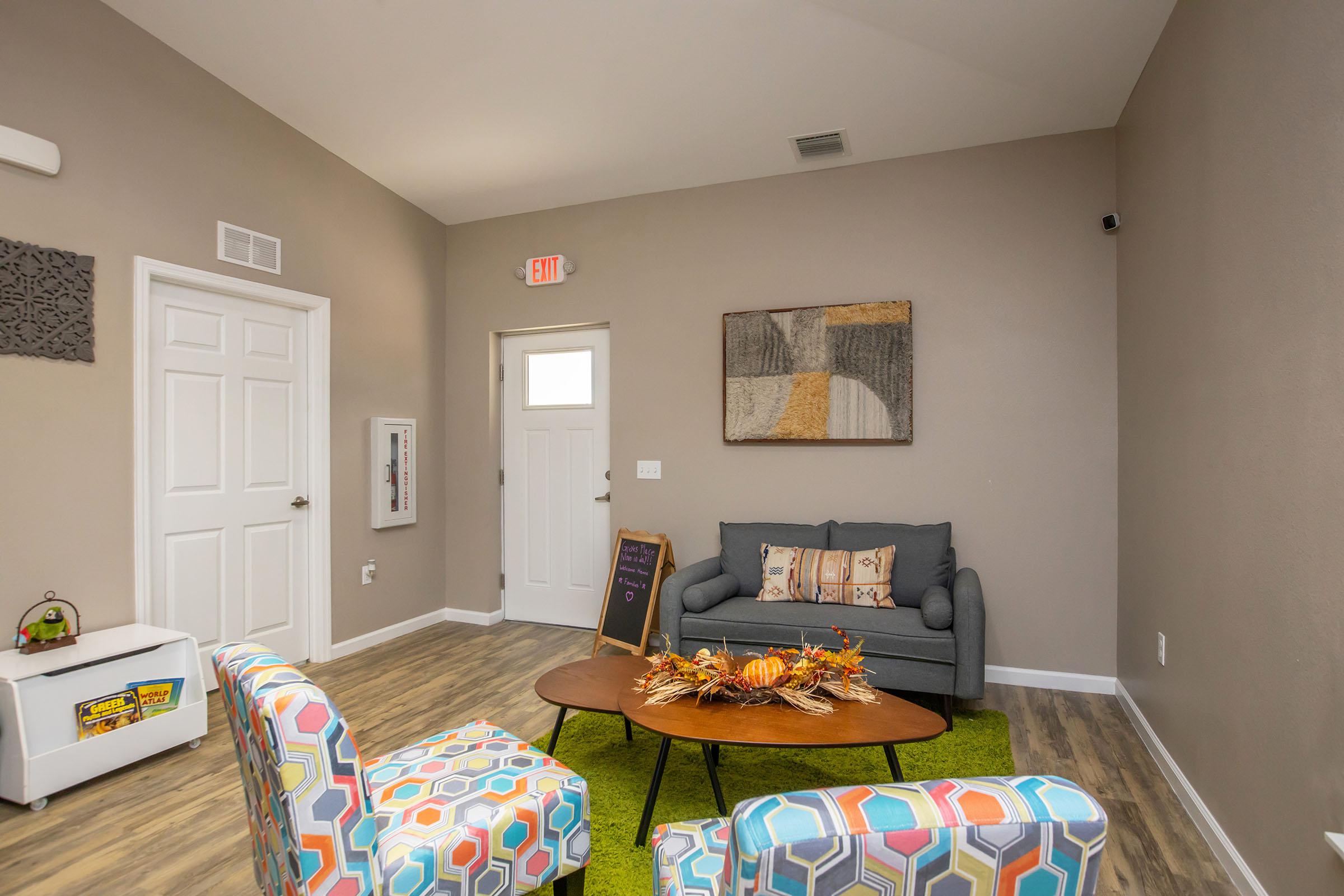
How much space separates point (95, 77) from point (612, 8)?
7.32 ft

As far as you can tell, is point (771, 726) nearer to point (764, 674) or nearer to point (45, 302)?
point (764, 674)

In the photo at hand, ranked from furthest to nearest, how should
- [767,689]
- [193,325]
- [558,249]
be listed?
[558,249], [193,325], [767,689]

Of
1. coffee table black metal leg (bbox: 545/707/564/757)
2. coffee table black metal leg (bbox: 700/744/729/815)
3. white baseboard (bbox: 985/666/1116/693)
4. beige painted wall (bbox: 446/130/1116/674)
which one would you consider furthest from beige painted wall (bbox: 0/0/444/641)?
white baseboard (bbox: 985/666/1116/693)

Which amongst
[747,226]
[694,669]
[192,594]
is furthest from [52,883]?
[747,226]

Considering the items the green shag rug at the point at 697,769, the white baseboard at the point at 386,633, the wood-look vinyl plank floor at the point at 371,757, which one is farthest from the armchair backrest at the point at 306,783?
the white baseboard at the point at 386,633

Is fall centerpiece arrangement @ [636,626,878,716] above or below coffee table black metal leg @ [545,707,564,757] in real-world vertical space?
above

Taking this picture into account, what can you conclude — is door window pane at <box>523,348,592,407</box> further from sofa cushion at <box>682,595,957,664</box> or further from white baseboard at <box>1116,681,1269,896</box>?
white baseboard at <box>1116,681,1269,896</box>

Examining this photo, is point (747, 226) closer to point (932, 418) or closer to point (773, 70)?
point (773, 70)

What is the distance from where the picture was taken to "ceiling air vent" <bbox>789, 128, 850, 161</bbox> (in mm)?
3711

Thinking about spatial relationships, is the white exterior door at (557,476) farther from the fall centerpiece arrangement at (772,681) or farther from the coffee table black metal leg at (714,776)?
the coffee table black metal leg at (714,776)

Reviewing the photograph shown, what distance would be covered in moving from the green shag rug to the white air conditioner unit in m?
3.06

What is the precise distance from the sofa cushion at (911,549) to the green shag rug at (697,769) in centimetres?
66

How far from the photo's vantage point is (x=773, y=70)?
125 inches

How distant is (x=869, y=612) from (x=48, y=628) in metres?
3.46
